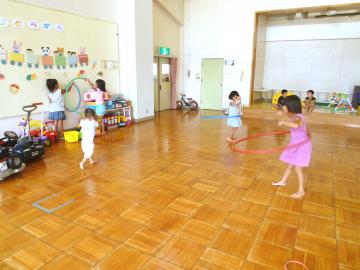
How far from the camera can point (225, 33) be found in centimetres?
1032

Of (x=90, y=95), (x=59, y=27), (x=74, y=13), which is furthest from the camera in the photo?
(x=90, y=95)

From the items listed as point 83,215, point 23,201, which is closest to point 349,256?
point 83,215

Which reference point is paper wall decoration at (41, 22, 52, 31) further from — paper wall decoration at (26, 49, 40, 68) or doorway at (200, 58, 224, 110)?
doorway at (200, 58, 224, 110)

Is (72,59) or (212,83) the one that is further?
(212,83)

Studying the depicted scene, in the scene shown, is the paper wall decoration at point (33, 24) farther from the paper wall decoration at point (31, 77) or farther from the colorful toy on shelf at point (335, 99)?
the colorful toy on shelf at point (335, 99)

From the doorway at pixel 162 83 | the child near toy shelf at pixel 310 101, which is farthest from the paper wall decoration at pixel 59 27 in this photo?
the child near toy shelf at pixel 310 101

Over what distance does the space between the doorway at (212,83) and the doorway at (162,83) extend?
4.72 ft

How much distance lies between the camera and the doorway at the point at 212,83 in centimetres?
1081

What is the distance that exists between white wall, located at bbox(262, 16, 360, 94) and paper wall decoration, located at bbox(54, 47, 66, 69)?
7.57 meters

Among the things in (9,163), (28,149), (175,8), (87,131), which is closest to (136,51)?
(175,8)

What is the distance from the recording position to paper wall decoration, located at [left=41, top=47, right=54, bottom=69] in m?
5.82

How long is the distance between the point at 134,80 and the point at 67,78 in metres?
2.02

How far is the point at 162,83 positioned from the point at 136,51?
9.71 feet

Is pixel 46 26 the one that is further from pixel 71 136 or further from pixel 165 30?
pixel 165 30
